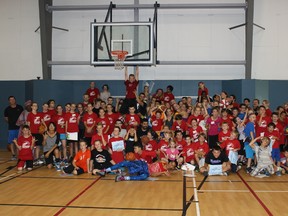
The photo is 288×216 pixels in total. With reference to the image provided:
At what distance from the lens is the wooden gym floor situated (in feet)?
21.2

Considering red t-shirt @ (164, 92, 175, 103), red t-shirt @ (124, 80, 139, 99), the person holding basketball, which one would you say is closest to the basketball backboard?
red t-shirt @ (124, 80, 139, 99)

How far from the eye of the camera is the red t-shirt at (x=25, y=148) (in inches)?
420

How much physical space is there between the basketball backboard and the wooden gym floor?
15.3ft

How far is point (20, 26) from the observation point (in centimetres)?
1664

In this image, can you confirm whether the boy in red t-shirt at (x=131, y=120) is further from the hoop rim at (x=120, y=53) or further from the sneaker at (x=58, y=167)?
the sneaker at (x=58, y=167)

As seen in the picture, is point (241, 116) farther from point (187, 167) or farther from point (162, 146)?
point (162, 146)

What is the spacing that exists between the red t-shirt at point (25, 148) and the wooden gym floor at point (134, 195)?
0.75 metres

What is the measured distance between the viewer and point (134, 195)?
24.8ft

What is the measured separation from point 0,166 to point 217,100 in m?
7.42

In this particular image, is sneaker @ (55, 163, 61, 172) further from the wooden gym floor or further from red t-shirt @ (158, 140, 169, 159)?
red t-shirt @ (158, 140, 169, 159)

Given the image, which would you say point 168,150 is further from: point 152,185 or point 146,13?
point 146,13

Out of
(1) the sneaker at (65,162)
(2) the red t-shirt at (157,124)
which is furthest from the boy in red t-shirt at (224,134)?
(1) the sneaker at (65,162)

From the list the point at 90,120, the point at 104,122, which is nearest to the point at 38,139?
the point at 90,120

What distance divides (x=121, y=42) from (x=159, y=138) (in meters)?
4.04
